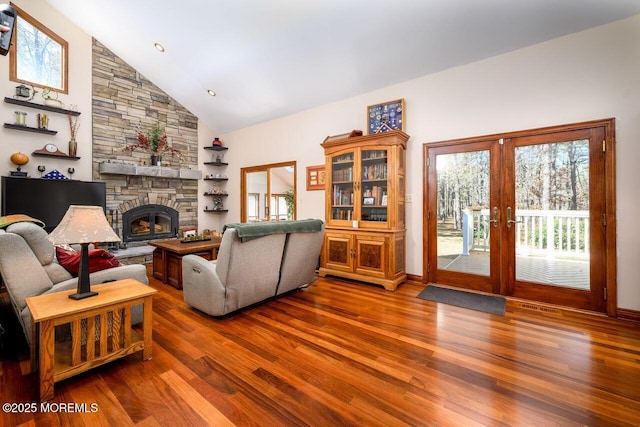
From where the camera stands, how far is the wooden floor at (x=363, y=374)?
1504mm

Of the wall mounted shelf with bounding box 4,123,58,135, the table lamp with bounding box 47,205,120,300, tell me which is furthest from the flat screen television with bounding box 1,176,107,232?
the table lamp with bounding box 47,205,120,300

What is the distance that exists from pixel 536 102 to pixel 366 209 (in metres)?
2.35

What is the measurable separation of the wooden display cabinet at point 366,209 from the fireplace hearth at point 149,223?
3.77 m

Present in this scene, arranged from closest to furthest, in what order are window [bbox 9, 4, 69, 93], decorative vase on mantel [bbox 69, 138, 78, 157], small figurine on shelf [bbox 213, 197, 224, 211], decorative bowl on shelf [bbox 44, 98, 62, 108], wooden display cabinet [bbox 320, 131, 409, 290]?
wooden display cabinet [bbox 320, 131, 409, 290], window [bbox 9, 4, 69, 93], decorative bowl on shelf [bbox 44, 98, 62, 108], decorative vase on mantel [bbox 69, 138, 78, 157], small figurine on shelf [bbox 213, 197, 224, 211]

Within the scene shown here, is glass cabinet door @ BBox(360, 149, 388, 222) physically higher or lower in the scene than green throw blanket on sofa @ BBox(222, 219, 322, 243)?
higher

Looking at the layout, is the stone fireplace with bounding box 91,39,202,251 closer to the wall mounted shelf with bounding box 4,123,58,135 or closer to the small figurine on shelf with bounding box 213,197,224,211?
the small figurine on shelf with bounding box 213,197,224,211

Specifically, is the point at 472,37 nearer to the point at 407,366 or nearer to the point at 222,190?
the point at 407,366

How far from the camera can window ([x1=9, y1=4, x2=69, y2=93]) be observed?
4.38 meters

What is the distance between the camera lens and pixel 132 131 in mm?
5574

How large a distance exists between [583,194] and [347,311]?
284 cm

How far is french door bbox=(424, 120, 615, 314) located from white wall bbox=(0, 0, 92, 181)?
590cm

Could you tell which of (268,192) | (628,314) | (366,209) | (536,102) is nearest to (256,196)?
(268,192)

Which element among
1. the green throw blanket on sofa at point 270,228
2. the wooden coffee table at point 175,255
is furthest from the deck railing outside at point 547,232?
the wooden coffee table at point 175,255

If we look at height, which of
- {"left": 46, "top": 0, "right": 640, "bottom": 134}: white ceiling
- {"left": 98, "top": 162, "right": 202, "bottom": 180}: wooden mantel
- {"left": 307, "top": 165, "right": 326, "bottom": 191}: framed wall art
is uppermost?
{"left": 46, "top": 0, "right": 640, "bottom": 134}: white ceiling
